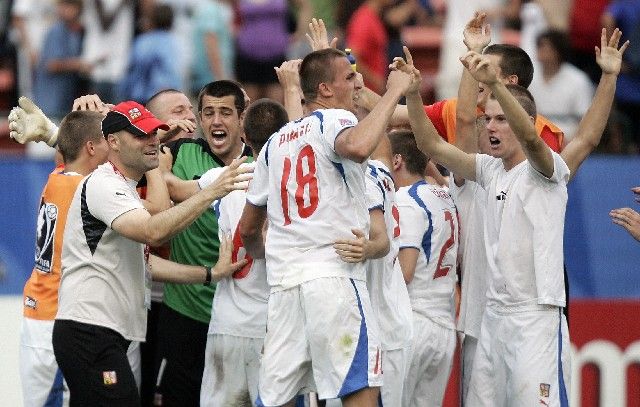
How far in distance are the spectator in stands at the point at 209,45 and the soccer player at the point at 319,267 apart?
8614mm

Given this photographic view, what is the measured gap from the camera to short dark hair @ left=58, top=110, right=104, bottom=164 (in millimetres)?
9977

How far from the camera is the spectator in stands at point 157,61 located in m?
17.0

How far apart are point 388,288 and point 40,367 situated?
2485 millimetres

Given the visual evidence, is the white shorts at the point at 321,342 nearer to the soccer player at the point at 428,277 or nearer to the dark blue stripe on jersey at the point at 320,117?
the dark blue stripe on jersey at the point at 320,117

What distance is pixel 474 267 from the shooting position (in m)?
10.2

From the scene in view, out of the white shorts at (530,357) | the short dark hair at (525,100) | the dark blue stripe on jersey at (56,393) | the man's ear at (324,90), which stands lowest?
the dark blue stripe on jersey at (56,393)

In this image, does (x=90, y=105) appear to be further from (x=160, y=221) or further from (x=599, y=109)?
(x=599, y=109)

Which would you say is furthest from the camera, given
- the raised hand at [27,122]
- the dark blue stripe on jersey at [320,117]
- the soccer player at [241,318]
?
the raised hand at [27,122]

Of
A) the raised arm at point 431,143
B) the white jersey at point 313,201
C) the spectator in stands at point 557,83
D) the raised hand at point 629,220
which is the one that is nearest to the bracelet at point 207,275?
the white jersey at point 313,201

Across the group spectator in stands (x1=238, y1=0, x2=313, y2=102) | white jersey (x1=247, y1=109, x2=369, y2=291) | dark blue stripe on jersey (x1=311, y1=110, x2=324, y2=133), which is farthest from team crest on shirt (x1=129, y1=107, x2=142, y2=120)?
spectator in stands (x1=238, y1=0, x2=313, y2=102)

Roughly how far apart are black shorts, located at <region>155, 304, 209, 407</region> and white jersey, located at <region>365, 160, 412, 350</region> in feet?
5.18

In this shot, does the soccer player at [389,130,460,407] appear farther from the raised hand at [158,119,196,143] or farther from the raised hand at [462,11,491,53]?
the raised hand at [158,119,196,143]

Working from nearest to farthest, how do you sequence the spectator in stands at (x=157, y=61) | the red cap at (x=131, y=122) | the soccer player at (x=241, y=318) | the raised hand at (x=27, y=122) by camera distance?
the red cap at (x=131, y=122), the soccer player at (x=241, y=318), the raised hand at (x=27, y=122), the spectator in stands at (x=157, y=61)

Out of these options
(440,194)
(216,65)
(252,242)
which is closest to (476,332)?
(440,194)
